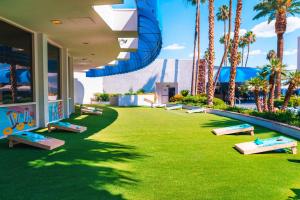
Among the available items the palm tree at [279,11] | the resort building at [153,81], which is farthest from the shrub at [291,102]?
the resort building at [153,81]

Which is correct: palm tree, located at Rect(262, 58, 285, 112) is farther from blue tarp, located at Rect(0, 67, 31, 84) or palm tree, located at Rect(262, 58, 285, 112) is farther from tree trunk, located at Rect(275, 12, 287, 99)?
blue tarp, located at Rect(0, 67, 31, 84)

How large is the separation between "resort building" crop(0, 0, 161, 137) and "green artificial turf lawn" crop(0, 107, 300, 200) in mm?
2849

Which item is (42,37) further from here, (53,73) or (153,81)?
(153,81)

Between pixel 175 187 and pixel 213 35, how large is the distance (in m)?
18.6

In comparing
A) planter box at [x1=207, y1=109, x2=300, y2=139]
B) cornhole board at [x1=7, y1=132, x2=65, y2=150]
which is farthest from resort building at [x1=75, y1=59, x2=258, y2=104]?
cornhole board at [x1=7, y1=132, x2=65, y2=150]

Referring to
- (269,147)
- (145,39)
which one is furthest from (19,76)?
(269,147)

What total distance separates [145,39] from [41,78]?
6.37 m

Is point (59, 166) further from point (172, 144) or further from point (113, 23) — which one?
point (113, 23)

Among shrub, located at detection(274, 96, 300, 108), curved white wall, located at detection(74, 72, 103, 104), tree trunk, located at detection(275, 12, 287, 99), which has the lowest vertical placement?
shrub, located at detection(274, 96, 300, 108)

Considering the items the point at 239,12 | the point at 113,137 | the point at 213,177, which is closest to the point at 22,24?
the point at 113,137

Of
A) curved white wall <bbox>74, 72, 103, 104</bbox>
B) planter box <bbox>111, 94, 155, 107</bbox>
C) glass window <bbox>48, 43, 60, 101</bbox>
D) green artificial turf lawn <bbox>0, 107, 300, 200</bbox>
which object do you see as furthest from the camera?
curved white wall <bbox>74, 72, 103, 104</bbox>

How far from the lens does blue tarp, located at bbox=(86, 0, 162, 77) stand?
11358 millimetres

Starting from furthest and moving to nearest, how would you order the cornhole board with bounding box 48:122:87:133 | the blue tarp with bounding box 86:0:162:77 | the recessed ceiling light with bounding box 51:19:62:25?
1. the blue tarp with bounding box 86:0:162:77
2. the cornhole board with bounding box 48:122:87:133
3. the recessed ceiling light with bounding box 51:19:62:25

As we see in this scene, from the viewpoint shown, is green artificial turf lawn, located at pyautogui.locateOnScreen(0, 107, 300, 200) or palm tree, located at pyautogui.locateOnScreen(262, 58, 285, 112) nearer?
green artificial turf lawn, located at pyautogui.locateOnScreen(0, 107, 300, 200)
